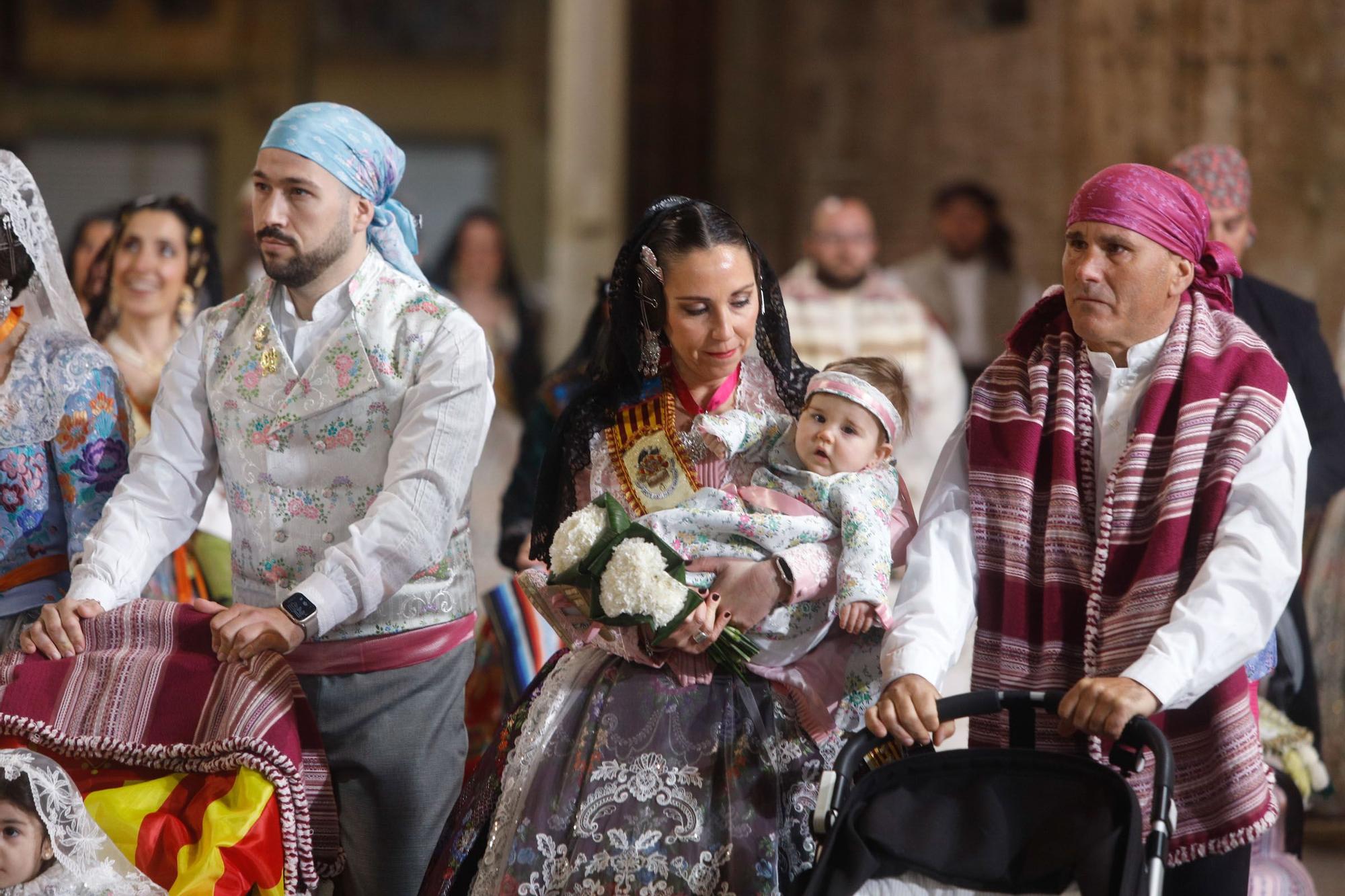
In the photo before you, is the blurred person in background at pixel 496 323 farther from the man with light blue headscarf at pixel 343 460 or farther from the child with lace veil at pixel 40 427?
the man with light blue headscarf at pixel 343 460

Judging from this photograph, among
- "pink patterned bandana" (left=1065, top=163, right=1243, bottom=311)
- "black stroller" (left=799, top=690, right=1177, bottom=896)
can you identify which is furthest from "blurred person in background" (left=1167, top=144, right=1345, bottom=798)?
"black stroller" (left=799, top=690, right=1177, bottom=896)

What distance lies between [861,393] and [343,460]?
1129mm

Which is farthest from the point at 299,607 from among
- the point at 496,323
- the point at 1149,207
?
the point at 496,323

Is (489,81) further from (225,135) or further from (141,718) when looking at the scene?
(141,718)

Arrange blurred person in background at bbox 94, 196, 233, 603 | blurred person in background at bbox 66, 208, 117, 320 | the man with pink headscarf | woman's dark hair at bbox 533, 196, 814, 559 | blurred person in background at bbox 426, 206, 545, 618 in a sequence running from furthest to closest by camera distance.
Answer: blurred person in background at bbox 426, 206, 545, 618 < blurred person in background at bbox 66, 208, 117, 320 < blurred person in background at bbox 94, 196, 233, 603 < woman's dark hair at bbox 533, 196, 814, 559 < the man with pink headscarf

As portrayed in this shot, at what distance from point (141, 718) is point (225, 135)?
613 inches

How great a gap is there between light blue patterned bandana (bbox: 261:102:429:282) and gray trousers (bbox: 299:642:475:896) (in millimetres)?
963

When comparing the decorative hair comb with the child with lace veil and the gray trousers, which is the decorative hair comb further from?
the child with lace veil

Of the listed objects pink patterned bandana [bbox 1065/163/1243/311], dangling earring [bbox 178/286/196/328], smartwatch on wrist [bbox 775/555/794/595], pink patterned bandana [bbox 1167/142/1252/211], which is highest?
pink patterned bandana [bbox 1167/142/1252/211]

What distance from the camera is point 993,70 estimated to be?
11.8m

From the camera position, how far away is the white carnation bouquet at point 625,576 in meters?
3.23

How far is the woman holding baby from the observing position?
3199mm

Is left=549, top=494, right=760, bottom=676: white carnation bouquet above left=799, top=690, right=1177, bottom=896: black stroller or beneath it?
above

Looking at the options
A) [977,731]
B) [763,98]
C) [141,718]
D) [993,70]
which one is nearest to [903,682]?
[977,731]
